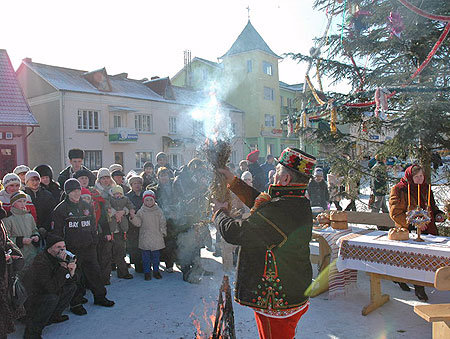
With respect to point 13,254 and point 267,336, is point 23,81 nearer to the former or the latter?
point 13,254

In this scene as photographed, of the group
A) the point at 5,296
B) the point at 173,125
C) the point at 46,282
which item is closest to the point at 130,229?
the point at 46,282

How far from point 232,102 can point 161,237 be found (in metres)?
28.3

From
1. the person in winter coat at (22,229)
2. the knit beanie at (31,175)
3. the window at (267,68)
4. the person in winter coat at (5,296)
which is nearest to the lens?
the person in winter coat at (5,296)

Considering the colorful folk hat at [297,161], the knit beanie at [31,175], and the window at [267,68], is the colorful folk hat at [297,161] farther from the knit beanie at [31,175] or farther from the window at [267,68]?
the window at [267,68]

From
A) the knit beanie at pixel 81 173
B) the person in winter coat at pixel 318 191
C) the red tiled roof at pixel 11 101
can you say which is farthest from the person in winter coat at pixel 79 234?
the red tiled roof at pixel 11 101

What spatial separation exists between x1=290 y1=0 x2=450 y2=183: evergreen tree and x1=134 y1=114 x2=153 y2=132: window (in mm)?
20415

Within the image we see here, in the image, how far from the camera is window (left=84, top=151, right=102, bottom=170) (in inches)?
920

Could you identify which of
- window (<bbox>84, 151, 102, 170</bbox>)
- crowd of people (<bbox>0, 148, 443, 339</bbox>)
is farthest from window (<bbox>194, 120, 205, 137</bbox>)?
window (<bbox>84, 151, 102, 170</bbox>)

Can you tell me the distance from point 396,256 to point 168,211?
3.84m

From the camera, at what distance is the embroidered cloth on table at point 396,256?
4.26 m

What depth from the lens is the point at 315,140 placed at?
730cm

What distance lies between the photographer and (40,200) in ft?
18.0

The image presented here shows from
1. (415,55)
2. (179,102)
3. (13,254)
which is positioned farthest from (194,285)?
(179,102)

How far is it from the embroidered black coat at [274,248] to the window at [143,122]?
24.7m
